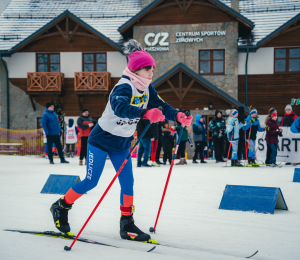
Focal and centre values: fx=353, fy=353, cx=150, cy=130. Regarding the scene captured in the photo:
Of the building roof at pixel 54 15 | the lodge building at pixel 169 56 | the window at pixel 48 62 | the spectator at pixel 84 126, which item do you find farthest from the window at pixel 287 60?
the spectator at pixel 84 126

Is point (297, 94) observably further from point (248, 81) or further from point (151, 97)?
point (151, 97)

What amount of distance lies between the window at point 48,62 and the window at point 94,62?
63.4 inches

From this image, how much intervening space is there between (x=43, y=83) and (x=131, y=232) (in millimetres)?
17971

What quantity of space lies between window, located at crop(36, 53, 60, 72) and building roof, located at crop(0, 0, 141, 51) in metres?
1.73

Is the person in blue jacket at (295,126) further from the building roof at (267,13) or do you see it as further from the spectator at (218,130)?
the building roof at (267,13)

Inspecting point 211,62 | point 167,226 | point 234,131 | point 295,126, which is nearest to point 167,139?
point 234,131

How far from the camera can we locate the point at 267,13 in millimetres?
20453

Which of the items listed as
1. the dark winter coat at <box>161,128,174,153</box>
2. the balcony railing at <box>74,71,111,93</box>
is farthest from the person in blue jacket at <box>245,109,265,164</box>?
the balcony railing at <box>74,71,111,93</box>

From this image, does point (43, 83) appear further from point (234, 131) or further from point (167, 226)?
point (167, 226)

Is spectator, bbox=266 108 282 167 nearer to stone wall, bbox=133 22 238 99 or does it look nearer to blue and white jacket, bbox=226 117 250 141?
blue and white jacket, bbox=226 117 250 141

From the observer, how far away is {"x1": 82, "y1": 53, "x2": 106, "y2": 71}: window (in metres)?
20.4

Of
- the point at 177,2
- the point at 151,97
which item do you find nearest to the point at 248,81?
the point at 177,2

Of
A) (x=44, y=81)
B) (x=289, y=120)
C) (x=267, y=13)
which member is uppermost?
(x=267, y=13)

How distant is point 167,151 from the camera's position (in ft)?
35.7
